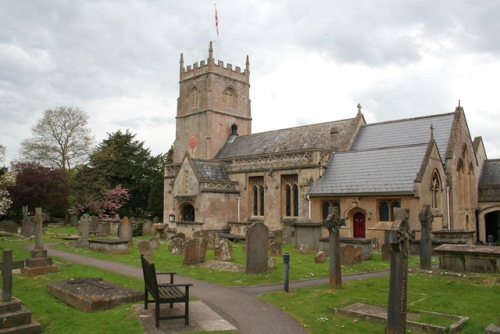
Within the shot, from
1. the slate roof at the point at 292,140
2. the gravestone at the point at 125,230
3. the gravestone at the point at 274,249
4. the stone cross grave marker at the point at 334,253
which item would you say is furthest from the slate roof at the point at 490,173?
the gravestone at the point at 125,230

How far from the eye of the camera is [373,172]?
2381cm

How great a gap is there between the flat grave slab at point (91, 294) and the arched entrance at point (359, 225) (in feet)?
53.4

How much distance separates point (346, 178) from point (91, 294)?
18154 millimetres

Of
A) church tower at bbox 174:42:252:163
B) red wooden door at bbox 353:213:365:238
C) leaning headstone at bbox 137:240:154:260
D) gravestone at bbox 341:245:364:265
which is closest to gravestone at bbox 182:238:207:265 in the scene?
leaning headstone at bbox 137:240:154:260

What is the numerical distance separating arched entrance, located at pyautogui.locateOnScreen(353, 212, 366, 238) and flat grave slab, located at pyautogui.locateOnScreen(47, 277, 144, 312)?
640 inches

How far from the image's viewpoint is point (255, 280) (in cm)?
1277

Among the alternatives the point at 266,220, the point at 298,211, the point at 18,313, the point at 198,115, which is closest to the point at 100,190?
Answer: the point at 198,115

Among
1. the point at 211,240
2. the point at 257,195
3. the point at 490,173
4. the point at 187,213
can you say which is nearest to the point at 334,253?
the point at 211,240

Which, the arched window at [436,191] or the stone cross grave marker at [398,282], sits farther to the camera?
the arched window at [436,191]

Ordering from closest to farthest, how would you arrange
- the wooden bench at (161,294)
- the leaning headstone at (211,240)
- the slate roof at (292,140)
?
the wooden bench at (161,294) → the leaning headstone at (211,240) → the slate roof at (292,140)

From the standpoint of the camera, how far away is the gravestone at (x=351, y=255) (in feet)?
53.2

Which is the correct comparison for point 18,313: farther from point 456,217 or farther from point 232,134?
point 232,134

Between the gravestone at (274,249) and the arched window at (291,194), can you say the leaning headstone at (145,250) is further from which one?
the arched window at (291,194)

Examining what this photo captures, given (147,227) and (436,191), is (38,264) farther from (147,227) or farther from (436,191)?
(436,191)
